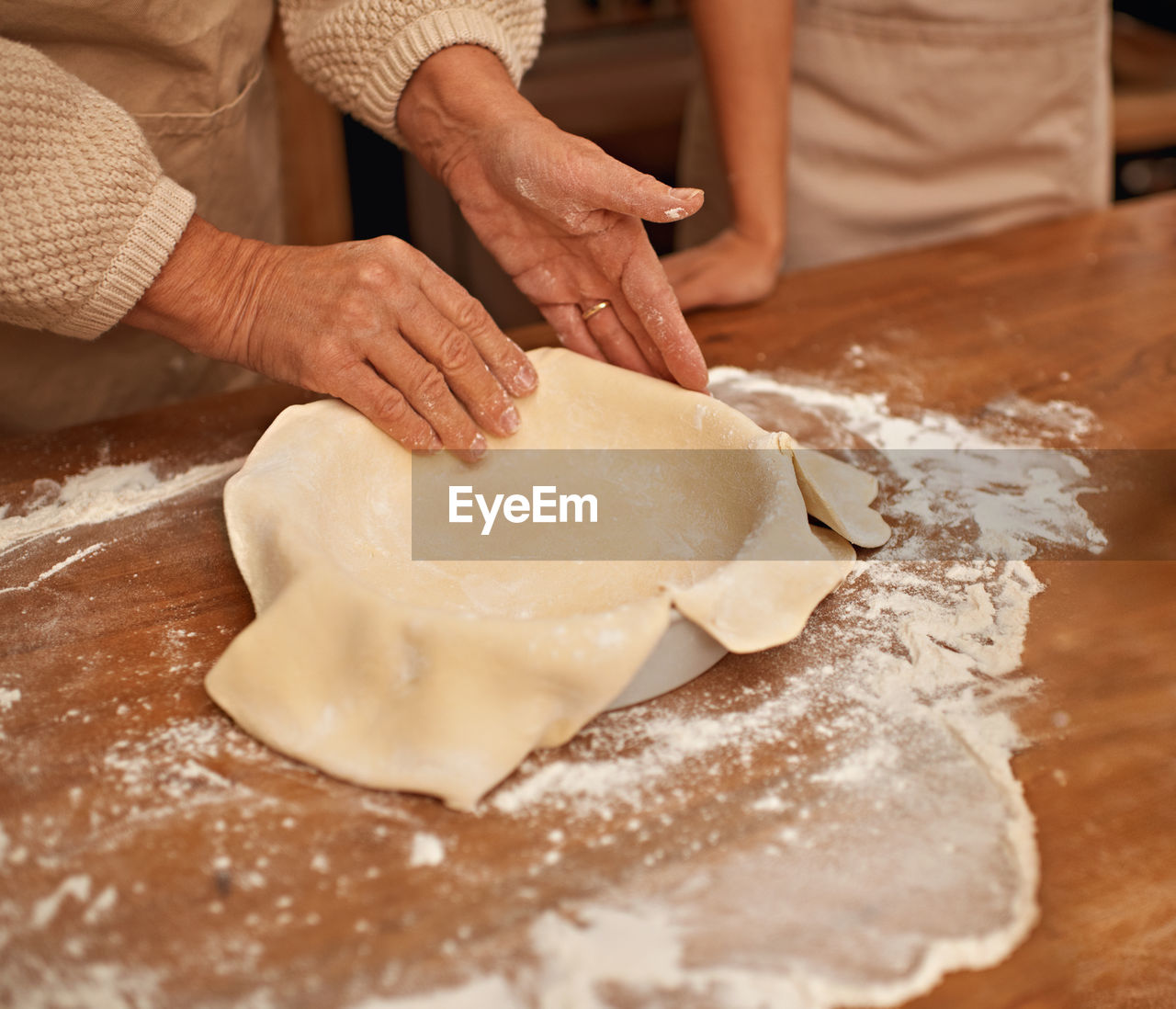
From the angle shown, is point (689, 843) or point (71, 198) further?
point (71, 198)

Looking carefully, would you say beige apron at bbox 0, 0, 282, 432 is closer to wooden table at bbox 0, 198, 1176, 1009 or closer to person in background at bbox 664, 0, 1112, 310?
wooden table at bbox 0, 198, 1176, 1009

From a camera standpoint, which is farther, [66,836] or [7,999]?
[66,836]

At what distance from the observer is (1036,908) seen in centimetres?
71

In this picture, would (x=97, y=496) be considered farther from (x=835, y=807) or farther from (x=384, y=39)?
(x=835, y=807)

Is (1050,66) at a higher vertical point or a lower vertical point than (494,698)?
higher

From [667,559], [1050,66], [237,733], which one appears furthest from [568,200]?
[1050,66]

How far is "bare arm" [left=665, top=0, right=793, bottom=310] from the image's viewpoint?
159 cm

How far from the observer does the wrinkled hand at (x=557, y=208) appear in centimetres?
115

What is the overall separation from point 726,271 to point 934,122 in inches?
24.0

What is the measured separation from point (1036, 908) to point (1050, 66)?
1663 millimetres

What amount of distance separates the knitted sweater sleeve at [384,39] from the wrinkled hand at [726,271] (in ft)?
1.32

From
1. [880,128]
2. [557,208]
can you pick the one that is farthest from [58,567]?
[880,128]

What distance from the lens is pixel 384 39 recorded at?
1.30 meters

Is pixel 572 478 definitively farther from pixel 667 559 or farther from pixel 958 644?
pixel 958 644
